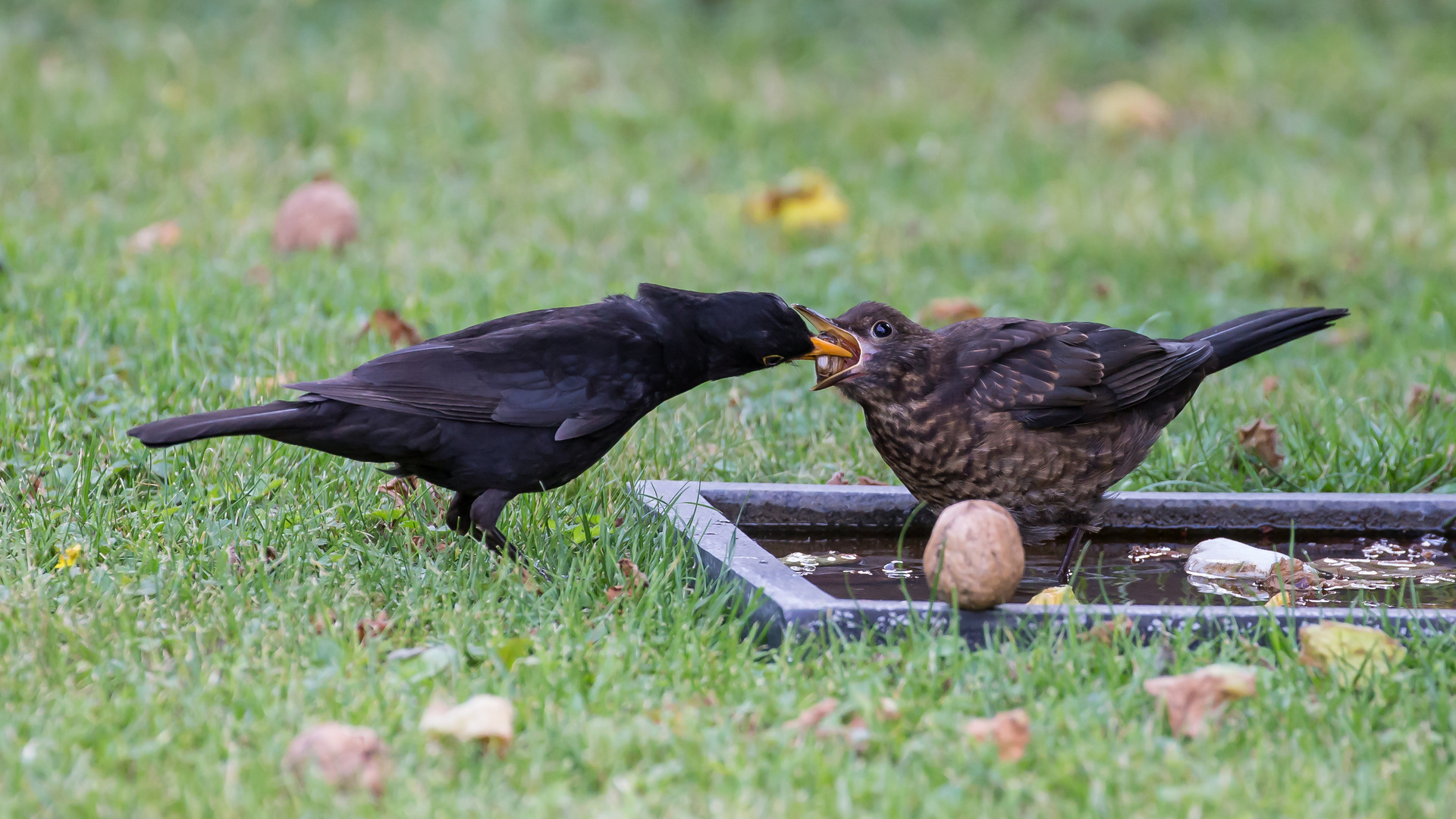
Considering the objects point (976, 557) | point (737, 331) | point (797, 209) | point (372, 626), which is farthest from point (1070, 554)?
point (797, 209)

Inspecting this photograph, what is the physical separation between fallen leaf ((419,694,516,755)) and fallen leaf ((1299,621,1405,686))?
169 cm

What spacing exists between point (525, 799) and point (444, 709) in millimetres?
329

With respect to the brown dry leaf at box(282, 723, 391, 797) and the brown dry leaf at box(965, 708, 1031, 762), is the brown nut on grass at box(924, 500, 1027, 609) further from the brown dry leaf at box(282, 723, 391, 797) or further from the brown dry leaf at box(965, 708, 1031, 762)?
the brown dry leaf at box(282, 723, 391, 797)

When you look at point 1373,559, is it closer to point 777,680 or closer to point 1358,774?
point 1358,774

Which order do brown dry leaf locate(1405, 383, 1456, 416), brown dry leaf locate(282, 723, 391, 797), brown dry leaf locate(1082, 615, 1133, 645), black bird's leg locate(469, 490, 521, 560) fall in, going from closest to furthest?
brown dry leaf locate(282, 723, 391, 797) < brown dry leaf locate(1082, 615, 1133, 645) < black bird's leg locate(469, 490, 521, 560) < brown dry leaf locate(1405, 383, 1456, 416)

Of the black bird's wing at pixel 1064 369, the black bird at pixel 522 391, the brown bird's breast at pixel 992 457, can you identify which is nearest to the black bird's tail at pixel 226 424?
the black bird at pixel 522 391

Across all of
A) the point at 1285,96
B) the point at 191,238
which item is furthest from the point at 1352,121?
the point at 191,238

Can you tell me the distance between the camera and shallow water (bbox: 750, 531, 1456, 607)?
364 centimetres

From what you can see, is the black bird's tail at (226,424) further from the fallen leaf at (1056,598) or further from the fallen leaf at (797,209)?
the fallen leaf at (797,209)

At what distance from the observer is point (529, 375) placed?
12.4 feet

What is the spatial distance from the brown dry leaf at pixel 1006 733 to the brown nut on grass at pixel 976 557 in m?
0.41

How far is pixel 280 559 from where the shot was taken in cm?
355

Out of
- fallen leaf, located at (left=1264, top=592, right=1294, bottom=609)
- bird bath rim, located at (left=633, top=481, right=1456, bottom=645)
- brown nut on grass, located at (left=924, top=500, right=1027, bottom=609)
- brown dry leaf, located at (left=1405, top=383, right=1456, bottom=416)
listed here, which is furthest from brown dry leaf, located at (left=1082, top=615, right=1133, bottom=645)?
brown dry leaf, located at (left=1405, top=383, right=1456, bottom=416)

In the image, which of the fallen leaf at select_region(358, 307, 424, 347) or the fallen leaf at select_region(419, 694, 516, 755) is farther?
the fallen leaf at select_region(358, 307, 424, 347)
